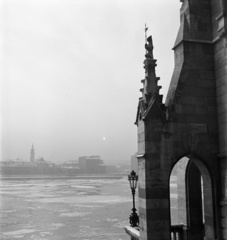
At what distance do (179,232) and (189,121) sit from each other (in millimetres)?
4489

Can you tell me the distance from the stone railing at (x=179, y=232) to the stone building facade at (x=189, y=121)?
1.74m

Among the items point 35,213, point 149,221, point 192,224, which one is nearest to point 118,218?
point 35,213

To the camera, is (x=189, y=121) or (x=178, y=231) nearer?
(x=189, y=121)

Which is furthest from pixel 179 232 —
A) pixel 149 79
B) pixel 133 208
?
pixel 149 79

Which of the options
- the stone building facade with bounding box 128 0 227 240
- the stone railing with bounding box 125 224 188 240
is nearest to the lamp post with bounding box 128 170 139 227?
the stone railing with bounding box 125 224 188 240

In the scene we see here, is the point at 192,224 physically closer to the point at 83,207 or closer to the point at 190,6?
the point at 190,6

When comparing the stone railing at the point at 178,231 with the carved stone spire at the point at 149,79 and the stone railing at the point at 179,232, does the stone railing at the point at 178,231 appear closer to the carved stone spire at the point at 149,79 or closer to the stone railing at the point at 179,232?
the stone railing at the point at 179,232

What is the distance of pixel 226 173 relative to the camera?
32.1ft

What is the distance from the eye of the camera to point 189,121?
1011 cm

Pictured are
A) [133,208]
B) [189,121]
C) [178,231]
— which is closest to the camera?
[189,121]

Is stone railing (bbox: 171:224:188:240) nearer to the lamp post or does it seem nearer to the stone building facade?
the stone building facade

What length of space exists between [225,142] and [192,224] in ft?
12.2

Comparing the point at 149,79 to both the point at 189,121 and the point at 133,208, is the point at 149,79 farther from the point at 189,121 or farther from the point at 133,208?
the point at 133,208

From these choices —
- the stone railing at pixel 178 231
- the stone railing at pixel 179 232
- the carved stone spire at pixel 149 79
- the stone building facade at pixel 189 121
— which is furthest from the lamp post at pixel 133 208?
the carved stone spire at pixel 149 79
